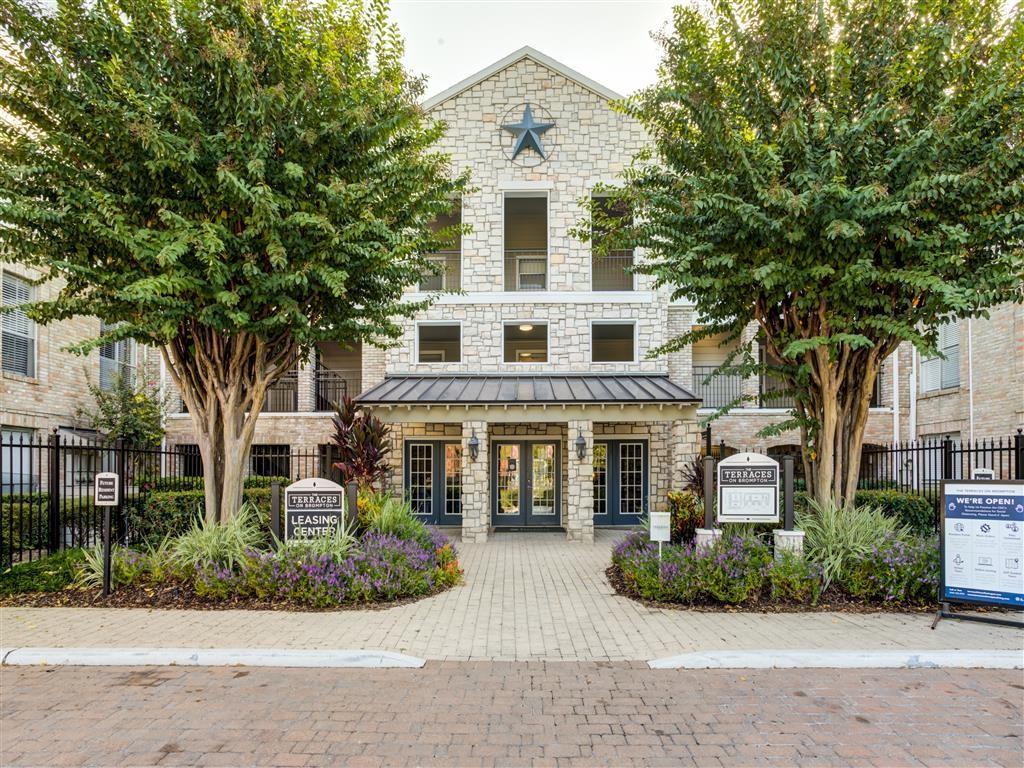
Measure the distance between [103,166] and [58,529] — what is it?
5.79m

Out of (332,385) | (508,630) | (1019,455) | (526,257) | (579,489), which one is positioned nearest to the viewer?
(508,630)

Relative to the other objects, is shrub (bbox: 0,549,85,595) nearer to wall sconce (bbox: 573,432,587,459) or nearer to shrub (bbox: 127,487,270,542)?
shrub (bbox: 127,487,270,542)

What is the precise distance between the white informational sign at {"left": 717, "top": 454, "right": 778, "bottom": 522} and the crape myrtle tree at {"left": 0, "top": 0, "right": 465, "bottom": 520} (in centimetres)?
573

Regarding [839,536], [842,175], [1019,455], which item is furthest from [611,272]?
[839,536]

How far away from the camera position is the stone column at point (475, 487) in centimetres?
1384

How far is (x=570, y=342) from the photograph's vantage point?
637 inches

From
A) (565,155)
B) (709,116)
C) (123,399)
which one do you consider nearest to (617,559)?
(709,116)

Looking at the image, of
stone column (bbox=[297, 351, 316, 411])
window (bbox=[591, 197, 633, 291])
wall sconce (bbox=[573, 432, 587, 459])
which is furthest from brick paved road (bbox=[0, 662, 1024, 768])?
window (bbox=[591, 197, 633, 291])

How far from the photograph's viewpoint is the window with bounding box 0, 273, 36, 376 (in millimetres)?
13758

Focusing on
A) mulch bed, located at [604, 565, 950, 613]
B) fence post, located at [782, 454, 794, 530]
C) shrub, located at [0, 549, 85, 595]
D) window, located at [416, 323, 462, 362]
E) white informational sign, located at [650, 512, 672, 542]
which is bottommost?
mulch bed, located at [604, 565, 950, 613]

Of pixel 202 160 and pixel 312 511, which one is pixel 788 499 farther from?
pixel 202 160

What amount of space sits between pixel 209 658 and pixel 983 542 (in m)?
8.45

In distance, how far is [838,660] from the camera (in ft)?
17.9

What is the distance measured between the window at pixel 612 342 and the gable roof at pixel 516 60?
6.66 metres
